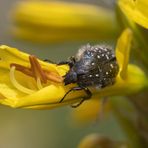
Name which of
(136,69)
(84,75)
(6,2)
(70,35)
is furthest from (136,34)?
(6,2)

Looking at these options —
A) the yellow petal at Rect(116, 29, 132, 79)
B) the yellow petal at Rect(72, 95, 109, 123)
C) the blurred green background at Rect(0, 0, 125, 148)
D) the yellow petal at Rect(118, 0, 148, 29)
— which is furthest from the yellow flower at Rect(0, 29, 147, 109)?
the blurred green background at Rect(0, 0, 125, 148)

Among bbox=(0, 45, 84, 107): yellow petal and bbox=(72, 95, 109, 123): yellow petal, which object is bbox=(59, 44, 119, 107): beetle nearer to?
bbox=(0, 45, 84, 107): yellow petal

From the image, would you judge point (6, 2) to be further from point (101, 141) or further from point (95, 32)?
point (101, 141)

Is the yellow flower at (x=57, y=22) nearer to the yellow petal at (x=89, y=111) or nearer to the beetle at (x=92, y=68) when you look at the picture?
the yellow petal at (x=89, y=111)

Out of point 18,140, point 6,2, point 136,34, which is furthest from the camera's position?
point 6,2

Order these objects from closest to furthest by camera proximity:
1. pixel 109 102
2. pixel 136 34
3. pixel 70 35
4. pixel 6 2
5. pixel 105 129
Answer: pixel 136 34 → pixel 109 102 → pixel 70 35 → pixel 105 129 → pixel 6 2

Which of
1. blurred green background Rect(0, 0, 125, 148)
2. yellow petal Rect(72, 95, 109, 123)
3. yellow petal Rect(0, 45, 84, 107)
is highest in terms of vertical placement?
yellow petal Rect(0, 45, 84, 107)

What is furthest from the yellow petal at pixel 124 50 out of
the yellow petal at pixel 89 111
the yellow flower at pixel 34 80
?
the yellow petal at pixel 89 111
